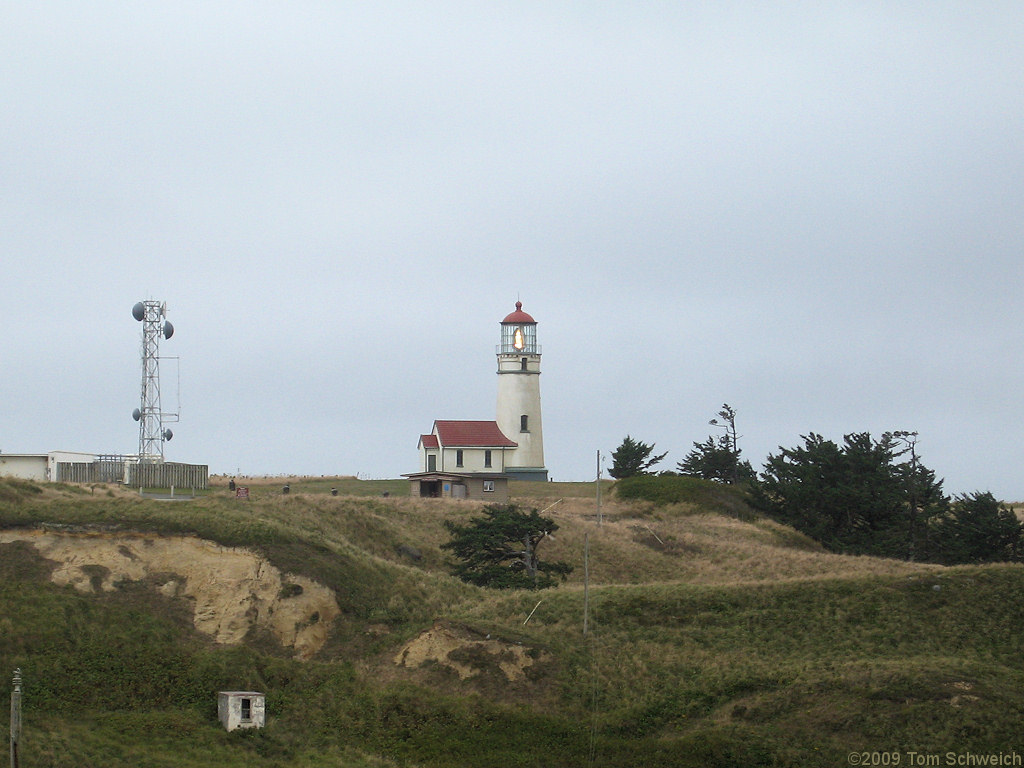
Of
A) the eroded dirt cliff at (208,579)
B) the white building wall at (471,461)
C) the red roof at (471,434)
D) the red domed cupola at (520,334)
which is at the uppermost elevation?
the red domed cupola at (520,334)

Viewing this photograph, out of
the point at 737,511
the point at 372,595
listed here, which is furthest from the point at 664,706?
the point at 737,511

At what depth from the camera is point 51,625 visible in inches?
1451

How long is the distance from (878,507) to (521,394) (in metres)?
27.1

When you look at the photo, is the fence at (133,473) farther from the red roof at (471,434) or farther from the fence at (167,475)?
the red roof at (471,434)

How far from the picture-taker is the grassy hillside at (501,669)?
32.6m

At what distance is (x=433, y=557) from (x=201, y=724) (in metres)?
23.2

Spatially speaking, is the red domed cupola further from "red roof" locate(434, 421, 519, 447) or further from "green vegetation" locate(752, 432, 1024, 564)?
"green vegetation" locate(752, 432, 1024, 564)

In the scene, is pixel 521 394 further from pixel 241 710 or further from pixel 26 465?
pixel 241 710

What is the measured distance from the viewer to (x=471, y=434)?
8125 centimetres

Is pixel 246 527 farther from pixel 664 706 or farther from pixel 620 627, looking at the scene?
pixel 664 706

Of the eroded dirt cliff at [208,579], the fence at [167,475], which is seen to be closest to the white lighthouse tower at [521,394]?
the fence at [167,475]

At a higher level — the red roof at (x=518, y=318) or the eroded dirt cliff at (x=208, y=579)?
the red roof at (x=518, y=318)

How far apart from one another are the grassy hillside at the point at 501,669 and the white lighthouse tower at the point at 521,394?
3388 centimetres

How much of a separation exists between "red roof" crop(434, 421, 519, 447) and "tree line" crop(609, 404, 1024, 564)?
17113 mm
